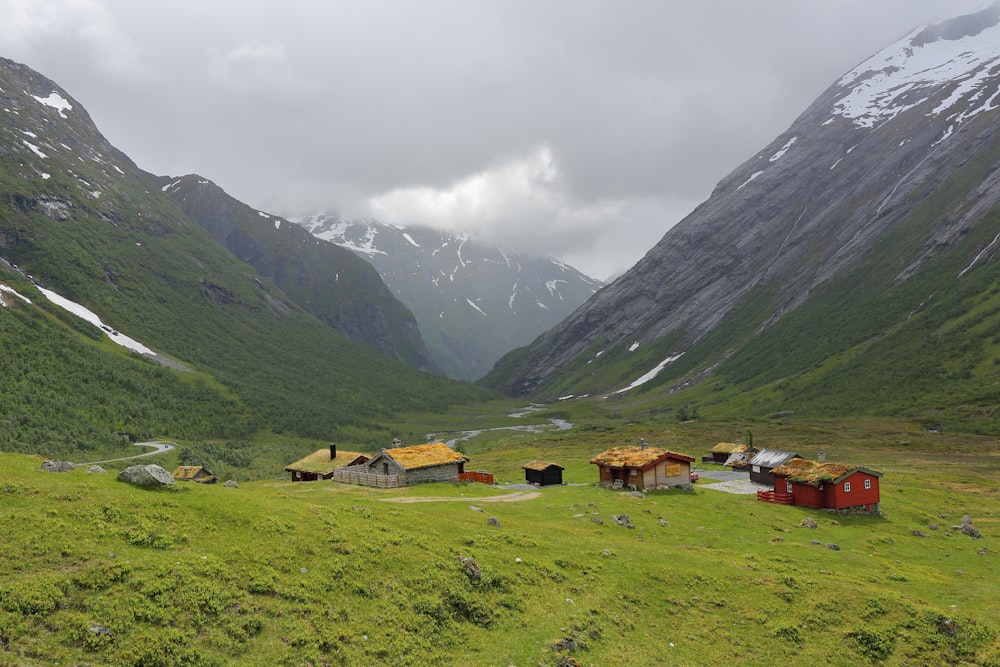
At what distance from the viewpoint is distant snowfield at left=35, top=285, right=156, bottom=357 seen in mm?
172875

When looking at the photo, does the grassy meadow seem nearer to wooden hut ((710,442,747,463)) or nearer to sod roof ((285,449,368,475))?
sod roof ((285,449,368,475))

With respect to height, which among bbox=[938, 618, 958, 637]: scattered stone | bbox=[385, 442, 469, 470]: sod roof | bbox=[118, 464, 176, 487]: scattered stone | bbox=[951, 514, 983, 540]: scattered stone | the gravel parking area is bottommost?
bbox=[951, 514, 983, 540]: scattered stone

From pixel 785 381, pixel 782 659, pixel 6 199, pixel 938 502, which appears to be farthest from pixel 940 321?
pixel 6 199

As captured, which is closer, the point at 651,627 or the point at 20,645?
the point at 20,645

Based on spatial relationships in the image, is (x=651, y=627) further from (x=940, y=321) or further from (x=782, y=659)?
(x=940, y=321)

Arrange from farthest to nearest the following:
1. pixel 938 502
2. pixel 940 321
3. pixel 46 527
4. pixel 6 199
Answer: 1. pixel 6 199
2. pixel 940 321
3. pixel 938 502
4. pixel 46 527

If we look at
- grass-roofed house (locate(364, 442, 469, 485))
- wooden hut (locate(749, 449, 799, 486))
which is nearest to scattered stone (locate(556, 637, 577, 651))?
grass-roofed house (locate(364, 442, 469, 485))

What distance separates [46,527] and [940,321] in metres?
203

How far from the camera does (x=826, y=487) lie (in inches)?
2422

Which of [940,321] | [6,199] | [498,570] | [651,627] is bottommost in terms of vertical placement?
[651,627]

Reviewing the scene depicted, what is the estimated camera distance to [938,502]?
67500mm

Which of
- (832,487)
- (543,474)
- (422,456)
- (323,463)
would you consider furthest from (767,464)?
(323,463)

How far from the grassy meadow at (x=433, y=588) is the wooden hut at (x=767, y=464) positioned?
26729mm

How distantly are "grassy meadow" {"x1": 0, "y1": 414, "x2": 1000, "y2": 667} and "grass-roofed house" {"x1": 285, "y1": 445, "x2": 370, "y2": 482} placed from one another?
27.5 metres
